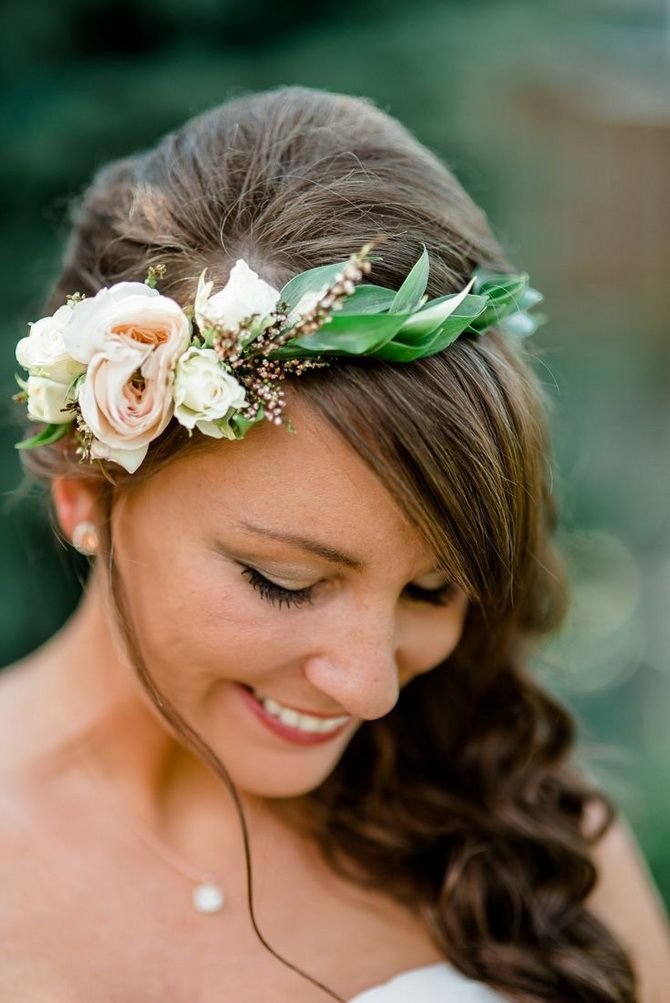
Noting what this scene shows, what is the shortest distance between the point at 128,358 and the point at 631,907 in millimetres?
1740

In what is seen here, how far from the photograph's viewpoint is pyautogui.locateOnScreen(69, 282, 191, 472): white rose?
5.60ft

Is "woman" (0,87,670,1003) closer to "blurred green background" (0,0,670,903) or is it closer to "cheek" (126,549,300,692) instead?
"cheek" (126,549,300,692)

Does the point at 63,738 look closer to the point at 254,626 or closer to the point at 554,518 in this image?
the point at 254,626

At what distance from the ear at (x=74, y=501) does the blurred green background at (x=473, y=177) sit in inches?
22.1

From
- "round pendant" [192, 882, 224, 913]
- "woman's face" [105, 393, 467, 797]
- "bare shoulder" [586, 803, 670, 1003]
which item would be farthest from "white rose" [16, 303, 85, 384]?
"bare shoulder" [586, 803, 670, 1003]

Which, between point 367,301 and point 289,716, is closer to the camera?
point 367,301

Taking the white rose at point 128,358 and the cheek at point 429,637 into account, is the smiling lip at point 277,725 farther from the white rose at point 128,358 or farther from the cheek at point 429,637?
the white rose at point 128,358

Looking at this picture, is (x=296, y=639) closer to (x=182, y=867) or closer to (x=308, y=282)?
(x=308, y=282)

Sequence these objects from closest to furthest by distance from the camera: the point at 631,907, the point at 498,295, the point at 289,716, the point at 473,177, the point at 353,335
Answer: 1. the point at 353,335
2. the point at 498,295
3. the point at 289,716
4. the point at 631,907
5. the point at 473,177

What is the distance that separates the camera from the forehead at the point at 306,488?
174 centimetres

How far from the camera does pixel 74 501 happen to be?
7.04 ft

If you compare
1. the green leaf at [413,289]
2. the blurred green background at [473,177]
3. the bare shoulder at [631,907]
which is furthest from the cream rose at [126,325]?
the bare shoulder at [631,907]

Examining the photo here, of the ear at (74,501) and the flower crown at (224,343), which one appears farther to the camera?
the ear at (74,501)

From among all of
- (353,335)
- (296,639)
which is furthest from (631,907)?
(353,335)
